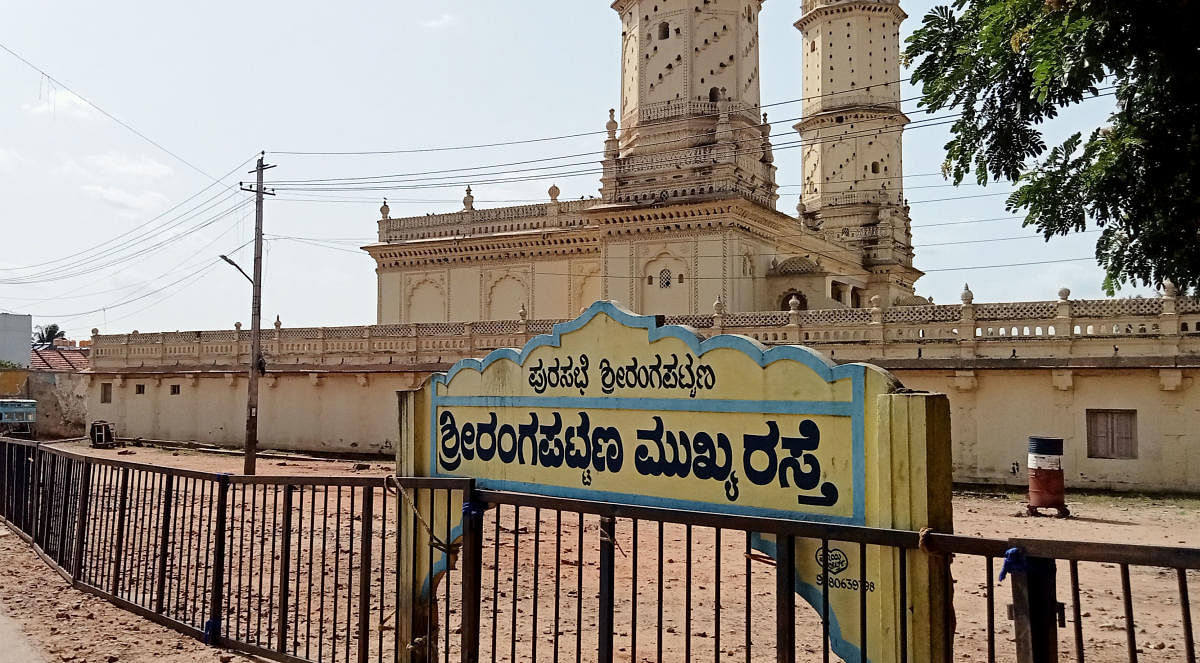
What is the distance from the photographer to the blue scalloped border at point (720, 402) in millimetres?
3932

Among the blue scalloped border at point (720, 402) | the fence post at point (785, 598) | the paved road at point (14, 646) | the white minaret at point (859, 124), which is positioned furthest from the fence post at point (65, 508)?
the white minaret at point (859, 124)

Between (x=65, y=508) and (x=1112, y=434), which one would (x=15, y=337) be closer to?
(x=65, y=508)

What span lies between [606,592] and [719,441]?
986 mm

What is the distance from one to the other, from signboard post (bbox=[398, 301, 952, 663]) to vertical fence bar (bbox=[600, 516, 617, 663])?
28 centimetres

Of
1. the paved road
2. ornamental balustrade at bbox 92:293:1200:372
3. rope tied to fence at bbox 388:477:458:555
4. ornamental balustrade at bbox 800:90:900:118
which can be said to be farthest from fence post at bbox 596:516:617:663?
ornamental balustrade at bbox 800:90:900:118

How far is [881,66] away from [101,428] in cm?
2947

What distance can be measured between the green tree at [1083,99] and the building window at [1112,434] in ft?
37.2

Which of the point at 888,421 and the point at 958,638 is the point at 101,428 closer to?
the point at 958,638

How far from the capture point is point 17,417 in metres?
28.4

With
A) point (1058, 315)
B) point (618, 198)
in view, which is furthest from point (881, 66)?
point (1058, 315)

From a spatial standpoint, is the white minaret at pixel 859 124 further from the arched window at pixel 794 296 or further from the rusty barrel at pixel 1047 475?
the rusty barrel at pixel 1047 475

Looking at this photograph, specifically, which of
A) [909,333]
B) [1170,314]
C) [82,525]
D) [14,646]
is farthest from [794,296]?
[14,646]

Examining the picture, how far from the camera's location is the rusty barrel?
14133mm

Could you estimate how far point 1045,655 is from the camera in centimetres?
325
